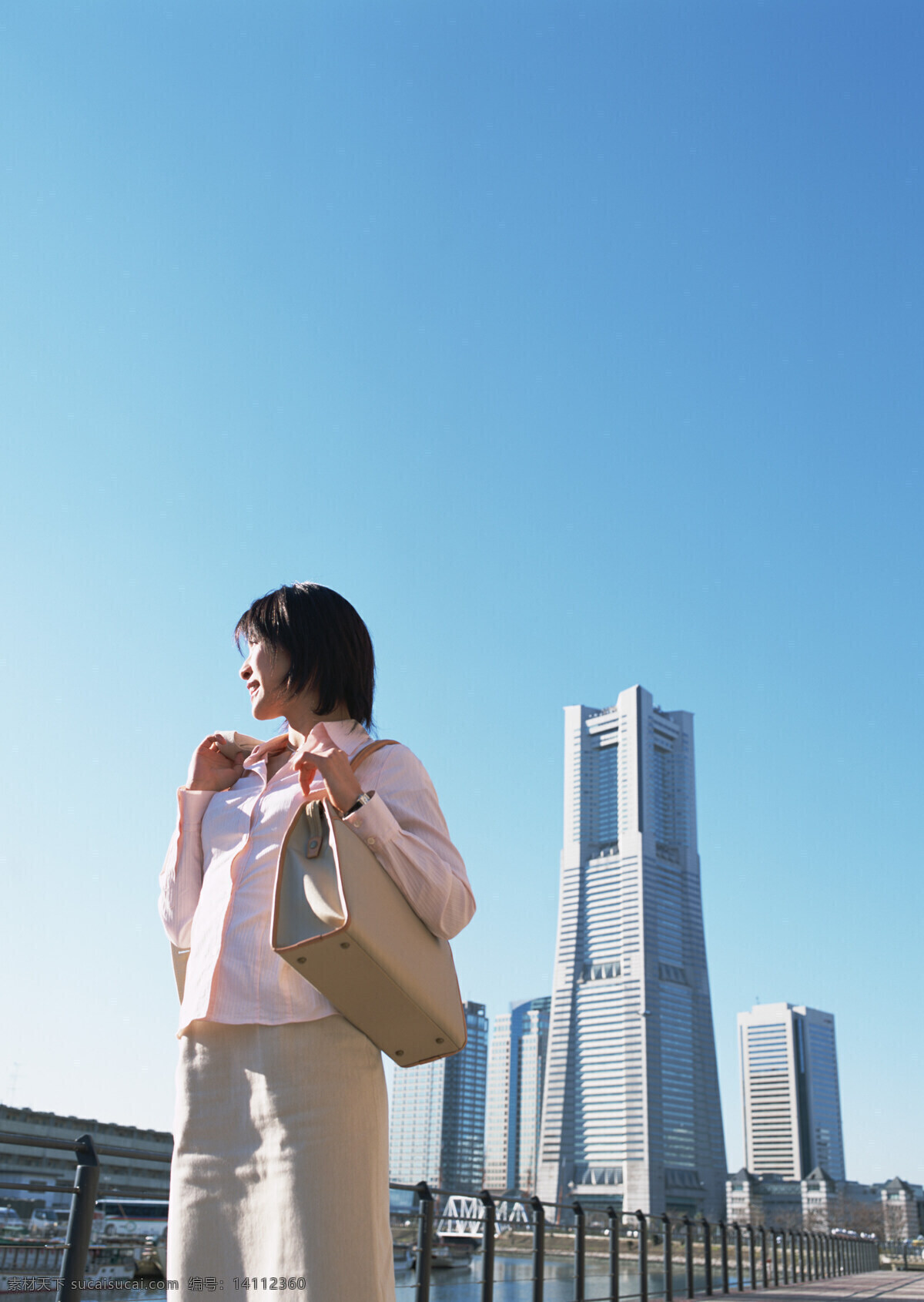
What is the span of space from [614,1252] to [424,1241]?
3.77 metres

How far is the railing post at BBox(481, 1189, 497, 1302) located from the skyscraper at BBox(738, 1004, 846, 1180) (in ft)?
479

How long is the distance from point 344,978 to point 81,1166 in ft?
7.63

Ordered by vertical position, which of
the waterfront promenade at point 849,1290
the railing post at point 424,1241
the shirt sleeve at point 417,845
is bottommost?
the waterfront promenade at point 849,1290

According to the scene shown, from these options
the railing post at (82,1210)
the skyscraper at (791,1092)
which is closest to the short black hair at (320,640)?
the railing post at (82,1210)

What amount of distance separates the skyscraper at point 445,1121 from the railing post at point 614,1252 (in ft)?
366

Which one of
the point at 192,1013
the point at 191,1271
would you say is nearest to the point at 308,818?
the point at 192,1013

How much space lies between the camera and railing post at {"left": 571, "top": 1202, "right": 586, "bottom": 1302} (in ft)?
23.7

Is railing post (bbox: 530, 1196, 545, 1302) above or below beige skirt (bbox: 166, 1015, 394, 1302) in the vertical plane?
below

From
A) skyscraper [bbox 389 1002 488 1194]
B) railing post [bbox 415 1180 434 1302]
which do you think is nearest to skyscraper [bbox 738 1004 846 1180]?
skyscraper [bbox 389 1002 488 1194]

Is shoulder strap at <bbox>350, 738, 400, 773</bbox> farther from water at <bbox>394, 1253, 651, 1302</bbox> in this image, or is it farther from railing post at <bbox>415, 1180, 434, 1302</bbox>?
railing post at <bbox>415, 1180, 434, 1302</bbox>

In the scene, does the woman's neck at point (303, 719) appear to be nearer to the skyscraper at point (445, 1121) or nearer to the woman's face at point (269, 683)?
the woman's face at point (269, 683)

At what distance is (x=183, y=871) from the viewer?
150cm

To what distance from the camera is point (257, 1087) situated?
1218 millimetres

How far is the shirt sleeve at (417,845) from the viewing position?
129 cm
